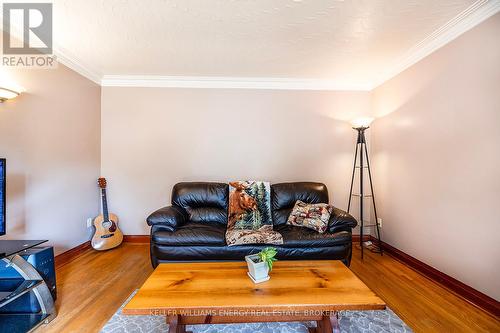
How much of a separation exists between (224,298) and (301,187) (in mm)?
1903

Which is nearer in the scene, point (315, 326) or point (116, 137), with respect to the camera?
point (315, 326)

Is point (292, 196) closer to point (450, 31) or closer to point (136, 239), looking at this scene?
point (450, 31)

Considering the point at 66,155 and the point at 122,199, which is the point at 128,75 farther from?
the point at 122,199

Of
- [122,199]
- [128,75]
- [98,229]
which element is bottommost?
[98,229]

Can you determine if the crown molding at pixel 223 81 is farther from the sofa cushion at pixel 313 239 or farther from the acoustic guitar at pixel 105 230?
the sofa cushion at pixel 313 239

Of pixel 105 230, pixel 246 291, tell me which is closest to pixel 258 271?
pixel 246 291

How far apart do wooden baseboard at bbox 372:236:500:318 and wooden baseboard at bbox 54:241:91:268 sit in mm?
4045

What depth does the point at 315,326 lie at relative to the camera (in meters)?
1.54

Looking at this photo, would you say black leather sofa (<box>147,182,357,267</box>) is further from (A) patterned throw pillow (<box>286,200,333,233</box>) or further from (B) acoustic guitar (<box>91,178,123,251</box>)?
(B) acoustic guitar (<box>91,178,123,251</box>)

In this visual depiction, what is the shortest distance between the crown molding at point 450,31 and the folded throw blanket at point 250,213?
89.0 inches

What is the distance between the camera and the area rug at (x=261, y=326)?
150 centimetres

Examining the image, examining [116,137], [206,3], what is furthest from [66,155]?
[206,3]

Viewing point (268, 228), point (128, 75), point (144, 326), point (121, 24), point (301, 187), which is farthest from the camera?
point (128, 75)

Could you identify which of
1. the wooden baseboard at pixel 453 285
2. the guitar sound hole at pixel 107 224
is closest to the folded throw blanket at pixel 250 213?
the wooden baseboard at pixel 453 285
